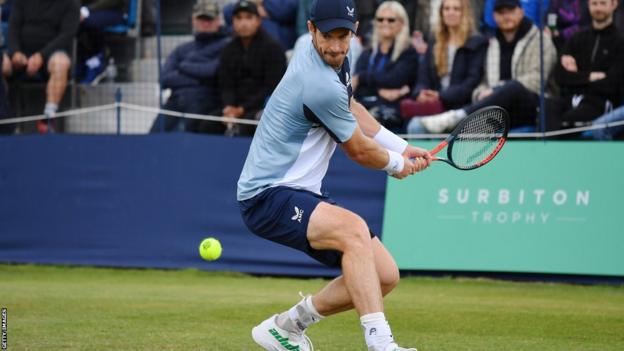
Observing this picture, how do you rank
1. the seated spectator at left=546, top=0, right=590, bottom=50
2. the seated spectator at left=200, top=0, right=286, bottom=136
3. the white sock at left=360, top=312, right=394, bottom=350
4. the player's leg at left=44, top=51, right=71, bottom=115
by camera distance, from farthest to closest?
the player's leg at left=44, top=51, right=71, bottom=115
the seated spectator at left=200, top=0, right=286, bottom=136
the seated spectator at left=546, top=0, right=590, bottom=50
the white sock at left=360, top=312, right=394, bottom=350

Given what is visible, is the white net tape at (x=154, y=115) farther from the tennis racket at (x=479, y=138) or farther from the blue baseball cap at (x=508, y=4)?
the tennis racket at (x=479, y=138)

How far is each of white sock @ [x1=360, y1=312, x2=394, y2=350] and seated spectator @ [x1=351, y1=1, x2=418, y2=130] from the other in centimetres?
764

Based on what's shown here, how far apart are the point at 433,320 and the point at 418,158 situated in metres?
2.99

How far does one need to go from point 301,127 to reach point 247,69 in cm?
804

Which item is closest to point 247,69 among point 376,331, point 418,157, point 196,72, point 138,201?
point 196,72

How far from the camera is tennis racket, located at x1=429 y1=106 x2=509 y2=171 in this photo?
7867mm

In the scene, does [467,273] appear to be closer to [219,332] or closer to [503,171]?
[503,171]

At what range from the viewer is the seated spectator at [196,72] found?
50.8 feet

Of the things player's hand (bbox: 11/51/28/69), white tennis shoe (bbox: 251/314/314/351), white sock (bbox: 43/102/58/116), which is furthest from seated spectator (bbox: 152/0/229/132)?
white tennis shoe (bbox: 251/314/314/351)

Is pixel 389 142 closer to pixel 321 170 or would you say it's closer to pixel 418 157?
pixel 418 157

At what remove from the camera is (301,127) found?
707 cm

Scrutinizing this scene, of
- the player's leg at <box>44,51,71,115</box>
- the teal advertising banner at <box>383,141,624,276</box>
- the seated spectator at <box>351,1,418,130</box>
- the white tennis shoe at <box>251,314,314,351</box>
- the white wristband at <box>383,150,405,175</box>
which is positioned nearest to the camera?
the white wristband at <box>383,150,405,175</box>

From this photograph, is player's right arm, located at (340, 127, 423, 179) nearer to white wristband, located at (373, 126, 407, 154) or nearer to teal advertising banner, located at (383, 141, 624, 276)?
white wristband, located at (373, 126, 407, 154)

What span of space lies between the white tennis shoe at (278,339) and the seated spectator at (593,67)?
689 centimetres
